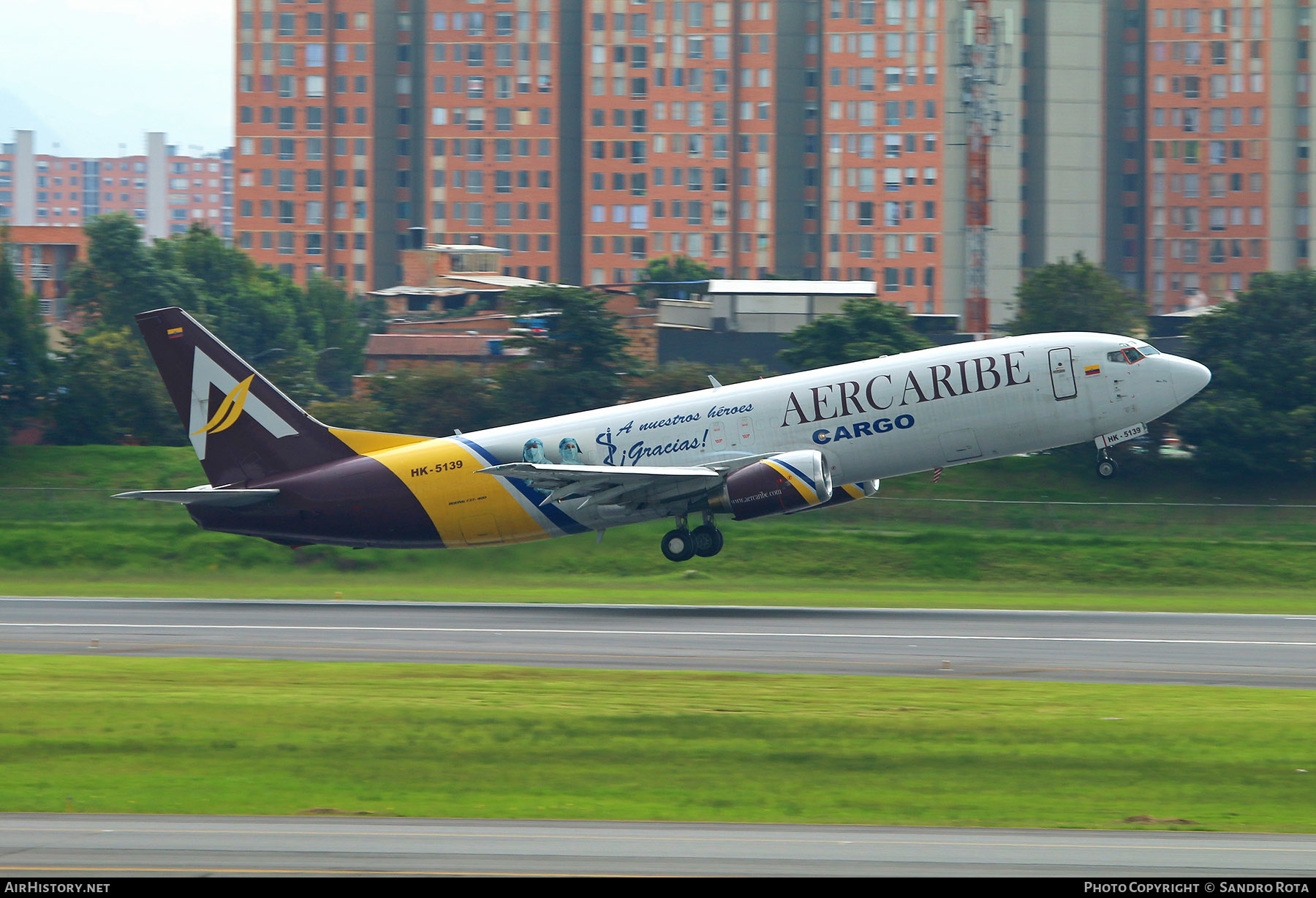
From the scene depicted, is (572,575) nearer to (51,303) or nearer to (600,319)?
(600,319)

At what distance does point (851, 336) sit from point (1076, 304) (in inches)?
570

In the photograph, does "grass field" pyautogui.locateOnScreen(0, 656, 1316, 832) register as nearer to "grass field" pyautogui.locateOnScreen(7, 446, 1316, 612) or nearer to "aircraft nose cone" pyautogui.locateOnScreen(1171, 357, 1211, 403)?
"aircraft nose cone" pyautogui.locateOnScreen(1171, 357, 1211, 403)

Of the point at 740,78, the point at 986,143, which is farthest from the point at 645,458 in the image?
the point at 740,78

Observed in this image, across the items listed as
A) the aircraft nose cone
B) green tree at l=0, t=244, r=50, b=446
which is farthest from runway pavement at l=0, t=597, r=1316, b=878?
green tree at l=0, t=244, r=50, b=446

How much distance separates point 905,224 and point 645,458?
135709 millimetres

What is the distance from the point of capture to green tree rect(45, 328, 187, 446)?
72.0m

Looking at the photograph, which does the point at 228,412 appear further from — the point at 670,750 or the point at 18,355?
the point at 18,355

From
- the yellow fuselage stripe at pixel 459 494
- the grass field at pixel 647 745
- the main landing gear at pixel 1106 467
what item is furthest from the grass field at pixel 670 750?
the main landing gear at pixel 1106 467

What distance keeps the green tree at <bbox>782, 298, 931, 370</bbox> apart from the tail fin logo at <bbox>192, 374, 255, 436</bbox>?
3743cm

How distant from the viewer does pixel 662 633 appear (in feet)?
112

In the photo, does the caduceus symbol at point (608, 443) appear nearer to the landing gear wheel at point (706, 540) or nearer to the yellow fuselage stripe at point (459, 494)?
the yellow fuselage stripe at point (459, 494)

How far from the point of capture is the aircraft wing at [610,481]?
1511 inches

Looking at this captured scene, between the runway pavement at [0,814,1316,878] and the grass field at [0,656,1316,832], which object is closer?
the runway pavement at [0,814,1316,878]

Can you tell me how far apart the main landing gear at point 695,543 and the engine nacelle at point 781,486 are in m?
2.04
